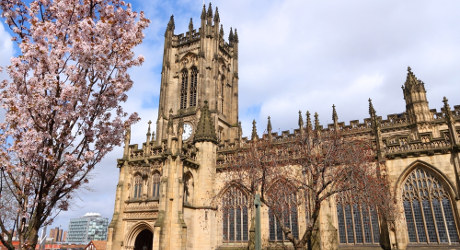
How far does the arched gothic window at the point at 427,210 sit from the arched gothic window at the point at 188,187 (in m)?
15.0


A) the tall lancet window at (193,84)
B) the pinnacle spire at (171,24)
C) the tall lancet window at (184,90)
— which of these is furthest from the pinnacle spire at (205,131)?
the pinnacle spire at (171,24)

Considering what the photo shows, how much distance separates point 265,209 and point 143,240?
32.6 feet

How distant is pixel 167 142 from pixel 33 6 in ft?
54.3

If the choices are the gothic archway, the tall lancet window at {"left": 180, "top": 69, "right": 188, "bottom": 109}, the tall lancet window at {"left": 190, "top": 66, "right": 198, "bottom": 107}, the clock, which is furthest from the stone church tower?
the tall lancet window at {"left": 180, "top": 69, "right": 188, "bottom": 109}

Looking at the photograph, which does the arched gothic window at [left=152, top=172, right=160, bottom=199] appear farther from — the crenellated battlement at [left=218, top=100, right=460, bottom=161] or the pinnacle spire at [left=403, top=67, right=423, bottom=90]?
the pinnacle spire at [left=403, top=67, right=423, bottom=90]

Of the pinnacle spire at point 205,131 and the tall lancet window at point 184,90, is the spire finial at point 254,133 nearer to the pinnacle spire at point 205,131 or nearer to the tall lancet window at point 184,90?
the pinnacle spire at point 205,131

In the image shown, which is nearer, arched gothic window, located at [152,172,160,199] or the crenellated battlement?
the crenellated battlement

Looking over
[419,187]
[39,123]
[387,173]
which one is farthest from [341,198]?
[39,123]

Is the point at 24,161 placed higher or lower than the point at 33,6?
lower

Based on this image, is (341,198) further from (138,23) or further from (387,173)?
(138,23)

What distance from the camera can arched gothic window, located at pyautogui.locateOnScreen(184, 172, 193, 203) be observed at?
2467 cm

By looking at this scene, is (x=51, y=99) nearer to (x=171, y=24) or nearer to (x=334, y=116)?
(x=334, y=116)

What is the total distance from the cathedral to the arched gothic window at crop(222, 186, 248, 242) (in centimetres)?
8

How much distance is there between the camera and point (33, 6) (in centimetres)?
838
